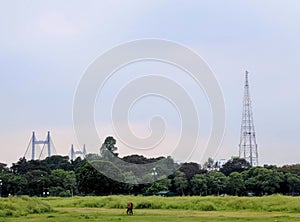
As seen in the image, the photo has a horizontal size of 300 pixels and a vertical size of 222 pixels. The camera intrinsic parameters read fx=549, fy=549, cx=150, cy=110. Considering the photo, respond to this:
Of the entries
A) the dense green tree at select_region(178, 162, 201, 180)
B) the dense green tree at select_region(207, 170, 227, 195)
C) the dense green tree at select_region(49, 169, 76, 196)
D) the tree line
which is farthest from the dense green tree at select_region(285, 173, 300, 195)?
the dense green tree at select_region(49, 169, 76, 196)

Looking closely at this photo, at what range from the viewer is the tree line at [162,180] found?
71.5m

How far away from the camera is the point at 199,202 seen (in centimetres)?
4847

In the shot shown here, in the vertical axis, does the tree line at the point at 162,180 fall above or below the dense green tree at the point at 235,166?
below

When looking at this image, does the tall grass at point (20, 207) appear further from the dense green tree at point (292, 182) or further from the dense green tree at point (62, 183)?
the dense green tree at point (62, 183)

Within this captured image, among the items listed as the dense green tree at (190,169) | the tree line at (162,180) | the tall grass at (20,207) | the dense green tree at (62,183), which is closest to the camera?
the tall grass at (20,207)

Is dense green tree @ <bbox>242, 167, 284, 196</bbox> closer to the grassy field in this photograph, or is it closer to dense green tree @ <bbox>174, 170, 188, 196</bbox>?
dense green tree @ <bbox>174, 170, 188, 196</bbox>

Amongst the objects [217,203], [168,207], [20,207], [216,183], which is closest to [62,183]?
[216,183]

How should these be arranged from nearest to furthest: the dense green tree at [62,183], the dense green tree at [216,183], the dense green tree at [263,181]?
1. the dense green tree at [263,181]
2. the dense green tree at [216,183]
3. the dense green tree at [62,183]

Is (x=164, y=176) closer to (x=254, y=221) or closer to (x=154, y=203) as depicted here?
(x=154, y=203)

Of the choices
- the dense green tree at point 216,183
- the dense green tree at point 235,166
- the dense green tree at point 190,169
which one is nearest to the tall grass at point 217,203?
the dense green tree at point 216,183

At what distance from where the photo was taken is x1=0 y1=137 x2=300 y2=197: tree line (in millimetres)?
71500

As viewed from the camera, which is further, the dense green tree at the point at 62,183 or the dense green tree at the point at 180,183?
the dense green tree at the point at 62,183

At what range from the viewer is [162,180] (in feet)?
251

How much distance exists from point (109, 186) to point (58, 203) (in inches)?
700
